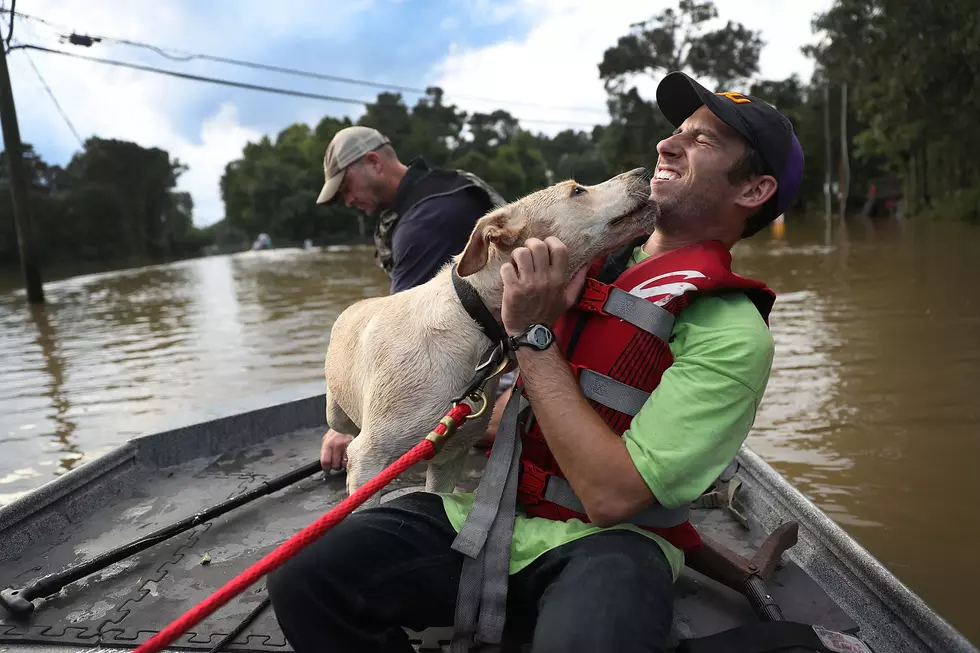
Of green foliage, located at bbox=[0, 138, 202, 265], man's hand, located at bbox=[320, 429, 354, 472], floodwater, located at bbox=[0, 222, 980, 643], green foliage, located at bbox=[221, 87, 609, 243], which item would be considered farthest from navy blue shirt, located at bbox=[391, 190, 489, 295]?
green foliage, located at bbox=[221, 87, 609, 243]

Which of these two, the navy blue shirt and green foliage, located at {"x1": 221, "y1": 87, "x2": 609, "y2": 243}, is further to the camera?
green foliage, located at {"x1": 221, "y1": 87, "x2": 609, "y2": 243}

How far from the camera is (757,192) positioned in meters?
2.56

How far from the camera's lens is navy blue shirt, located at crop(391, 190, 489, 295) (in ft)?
16.0

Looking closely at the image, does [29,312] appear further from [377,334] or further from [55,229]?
[55,229]

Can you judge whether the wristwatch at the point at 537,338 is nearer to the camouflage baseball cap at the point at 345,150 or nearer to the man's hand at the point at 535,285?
the man's hand at the point at 535,285

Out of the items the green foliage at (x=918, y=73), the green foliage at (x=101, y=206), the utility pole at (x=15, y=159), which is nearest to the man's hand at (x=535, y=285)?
the utility pole at (x=15, y=159)

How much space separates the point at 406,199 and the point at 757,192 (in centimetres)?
332

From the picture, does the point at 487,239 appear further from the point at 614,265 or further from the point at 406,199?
the point at 406,199

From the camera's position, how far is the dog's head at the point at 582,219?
9.05ft

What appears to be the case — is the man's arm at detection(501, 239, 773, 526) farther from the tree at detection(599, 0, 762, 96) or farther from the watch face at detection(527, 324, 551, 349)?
the tree at detection(599, 0, 762, 96)

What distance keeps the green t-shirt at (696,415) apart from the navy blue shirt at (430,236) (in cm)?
281

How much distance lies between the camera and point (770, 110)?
2.54m

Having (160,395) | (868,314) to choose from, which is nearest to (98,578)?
(160,395)

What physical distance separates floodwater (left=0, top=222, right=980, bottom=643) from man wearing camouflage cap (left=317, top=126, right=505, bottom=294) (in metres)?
1.57
